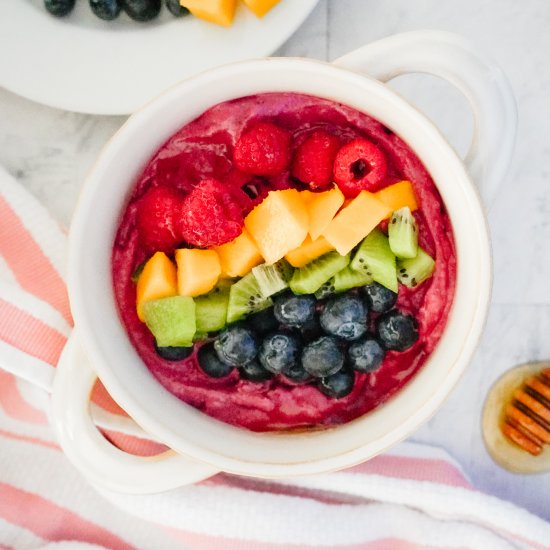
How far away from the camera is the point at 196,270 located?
81cm

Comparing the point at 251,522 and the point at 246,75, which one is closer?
the point at 246,75

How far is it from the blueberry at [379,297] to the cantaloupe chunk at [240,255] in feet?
0.40

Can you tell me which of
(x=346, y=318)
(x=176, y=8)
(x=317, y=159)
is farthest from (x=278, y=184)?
(x=176, y=8)

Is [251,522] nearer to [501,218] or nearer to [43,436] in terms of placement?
[43,436]

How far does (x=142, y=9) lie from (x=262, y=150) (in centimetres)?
32

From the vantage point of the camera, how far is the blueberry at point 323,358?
2.74 ft

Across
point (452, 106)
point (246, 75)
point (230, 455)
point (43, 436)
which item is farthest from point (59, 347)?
point (452, 106)

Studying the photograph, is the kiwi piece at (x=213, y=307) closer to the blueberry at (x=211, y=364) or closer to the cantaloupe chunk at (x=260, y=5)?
the blueberry at (x=211, y=364)

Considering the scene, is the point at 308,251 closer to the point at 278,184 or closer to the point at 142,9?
the point at 278,184

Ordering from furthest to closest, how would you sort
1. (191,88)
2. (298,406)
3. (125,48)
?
(125,48)
(298,406)
(191,88)

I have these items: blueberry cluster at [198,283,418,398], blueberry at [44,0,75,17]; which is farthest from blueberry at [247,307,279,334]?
blueberry at [44,0,75,17]

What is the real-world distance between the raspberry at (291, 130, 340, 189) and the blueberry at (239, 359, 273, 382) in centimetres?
21

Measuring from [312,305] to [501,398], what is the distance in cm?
39

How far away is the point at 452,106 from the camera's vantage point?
40.5 inches
